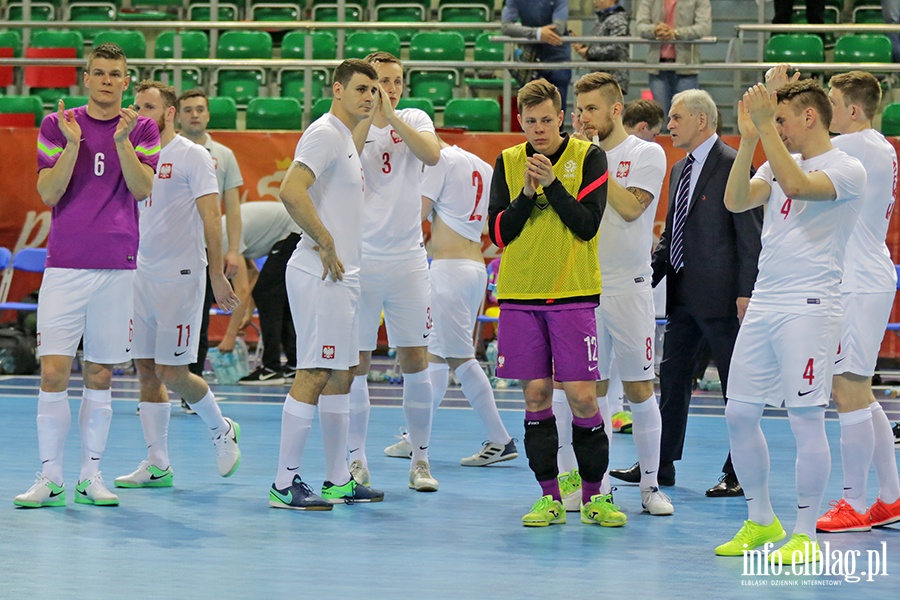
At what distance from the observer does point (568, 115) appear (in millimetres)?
16609

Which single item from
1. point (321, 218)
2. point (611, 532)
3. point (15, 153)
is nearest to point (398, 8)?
point (15, 153)

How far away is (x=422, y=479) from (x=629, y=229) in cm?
203

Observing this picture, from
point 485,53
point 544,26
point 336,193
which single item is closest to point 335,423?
point 336,193

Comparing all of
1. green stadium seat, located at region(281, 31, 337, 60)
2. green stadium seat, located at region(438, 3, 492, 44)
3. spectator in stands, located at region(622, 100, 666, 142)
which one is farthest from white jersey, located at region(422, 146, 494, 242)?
green stadium seat, located at region(438, 3, 492, 44)

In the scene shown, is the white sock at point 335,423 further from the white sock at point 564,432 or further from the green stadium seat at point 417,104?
the green stadium seat at point 417,104

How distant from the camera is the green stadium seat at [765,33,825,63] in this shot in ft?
52.1

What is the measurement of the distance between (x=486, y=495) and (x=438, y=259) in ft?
6.56

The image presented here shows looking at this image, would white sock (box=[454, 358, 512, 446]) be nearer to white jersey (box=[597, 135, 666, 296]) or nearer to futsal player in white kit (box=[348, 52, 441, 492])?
futsal player in white kit (box=[348, 52, 441, 492])

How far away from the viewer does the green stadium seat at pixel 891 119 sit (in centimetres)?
1415

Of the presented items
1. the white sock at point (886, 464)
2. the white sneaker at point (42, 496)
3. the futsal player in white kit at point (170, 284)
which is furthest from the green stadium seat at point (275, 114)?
the white sock at point (886, 464)

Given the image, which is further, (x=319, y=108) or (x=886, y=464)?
(x=319, y=108)

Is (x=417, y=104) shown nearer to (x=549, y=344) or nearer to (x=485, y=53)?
(x=485, y=53)

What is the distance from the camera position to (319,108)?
50.0 feet

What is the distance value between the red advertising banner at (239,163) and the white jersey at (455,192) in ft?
18.4
